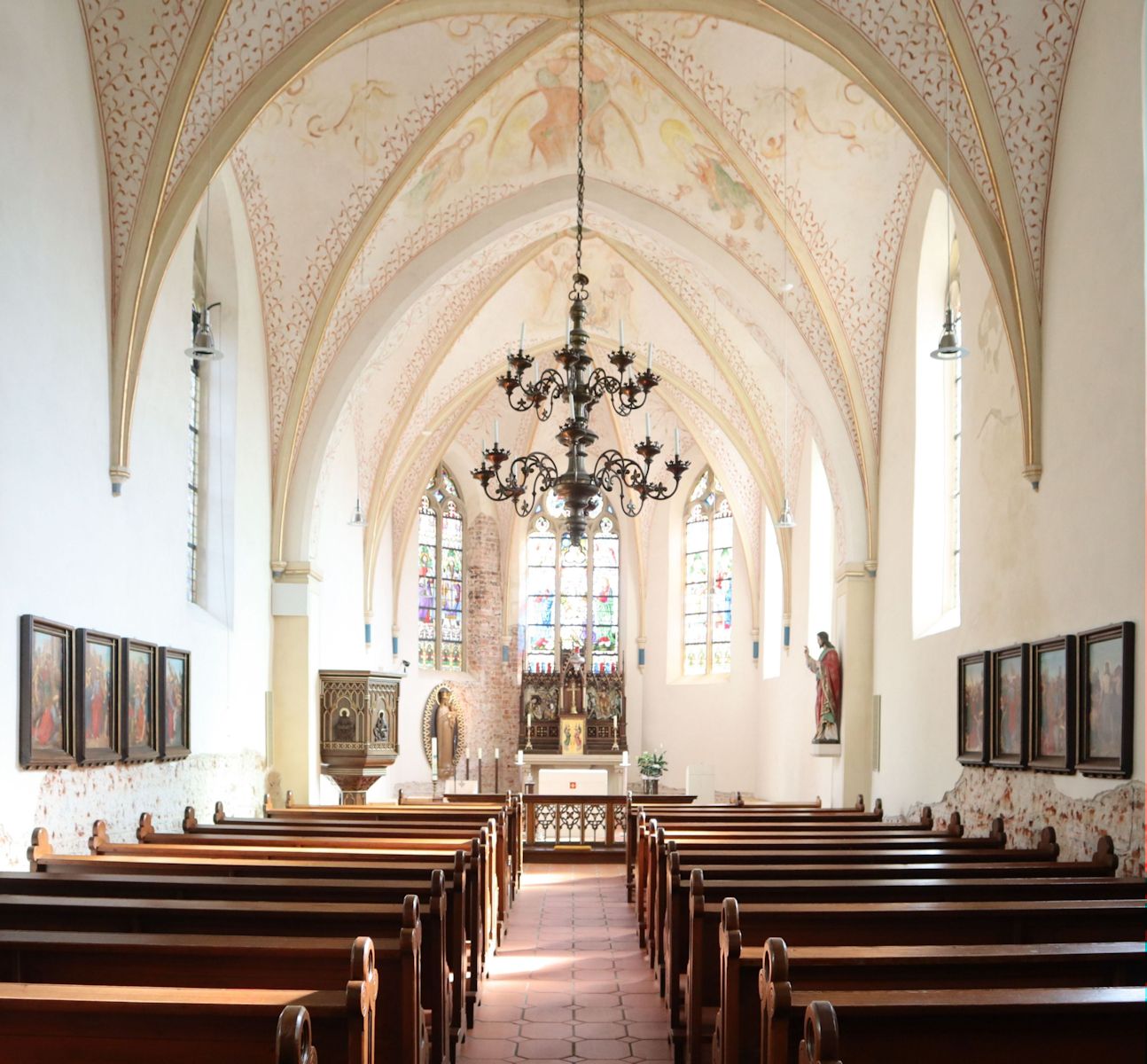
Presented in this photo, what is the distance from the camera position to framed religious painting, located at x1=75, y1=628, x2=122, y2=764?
28.6 ft

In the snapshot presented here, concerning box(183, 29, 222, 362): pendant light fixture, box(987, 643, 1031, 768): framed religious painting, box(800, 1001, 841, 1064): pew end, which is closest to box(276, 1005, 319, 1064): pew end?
box(800, 1001, 841, 1064): pew end

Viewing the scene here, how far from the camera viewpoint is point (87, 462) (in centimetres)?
900

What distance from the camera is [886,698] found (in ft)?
45.7

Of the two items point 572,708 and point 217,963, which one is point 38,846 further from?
point 572,708

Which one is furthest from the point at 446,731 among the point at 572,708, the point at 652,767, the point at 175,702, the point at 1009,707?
the point at 1009,707

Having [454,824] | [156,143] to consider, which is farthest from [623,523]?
[156,143]

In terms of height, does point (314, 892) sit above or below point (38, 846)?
above

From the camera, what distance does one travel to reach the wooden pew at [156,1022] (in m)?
3.47

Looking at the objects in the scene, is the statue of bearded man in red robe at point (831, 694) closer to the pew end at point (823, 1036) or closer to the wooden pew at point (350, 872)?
the wooden pew at point (350, 872)

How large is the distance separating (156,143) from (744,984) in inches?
309

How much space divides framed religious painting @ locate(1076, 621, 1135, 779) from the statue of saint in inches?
651

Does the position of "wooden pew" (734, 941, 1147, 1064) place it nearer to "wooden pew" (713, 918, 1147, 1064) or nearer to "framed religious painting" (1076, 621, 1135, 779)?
"wooden pew" (713, 918, 1147, 1064)

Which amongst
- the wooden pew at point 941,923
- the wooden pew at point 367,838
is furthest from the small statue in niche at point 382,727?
the wooden pew at point 941,923

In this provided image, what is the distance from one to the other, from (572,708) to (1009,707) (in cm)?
1435
